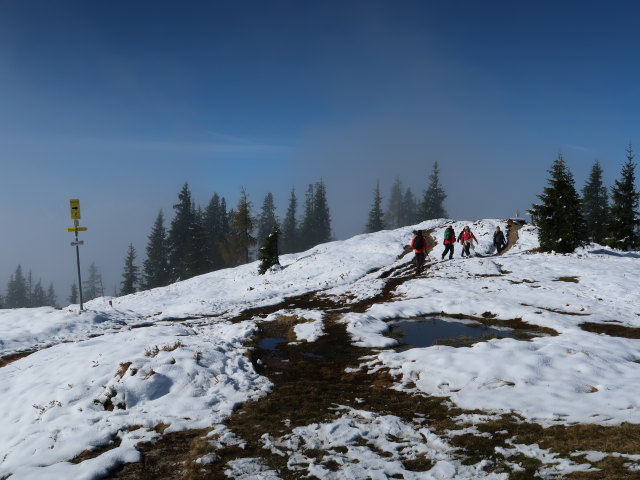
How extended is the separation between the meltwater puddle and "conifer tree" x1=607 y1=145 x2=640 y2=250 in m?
30.5

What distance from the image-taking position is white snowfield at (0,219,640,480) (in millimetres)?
5895

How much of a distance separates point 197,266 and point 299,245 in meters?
29.8

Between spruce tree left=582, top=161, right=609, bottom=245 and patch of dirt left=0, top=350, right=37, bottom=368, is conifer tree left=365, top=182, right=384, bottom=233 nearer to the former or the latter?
spruce tree left=582, top=161, right=609, bottom=245

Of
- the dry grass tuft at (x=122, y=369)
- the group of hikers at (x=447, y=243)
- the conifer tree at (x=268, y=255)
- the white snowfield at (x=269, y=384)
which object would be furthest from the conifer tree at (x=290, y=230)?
the dry grass tuft at (x=122, y=369)

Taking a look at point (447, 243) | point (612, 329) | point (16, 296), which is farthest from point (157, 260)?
point (612, 329)

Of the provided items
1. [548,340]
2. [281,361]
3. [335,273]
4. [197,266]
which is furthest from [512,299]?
[197,266]

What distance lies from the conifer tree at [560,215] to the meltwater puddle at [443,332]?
15415 millimetres

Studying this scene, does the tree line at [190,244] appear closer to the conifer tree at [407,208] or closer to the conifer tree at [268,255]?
the conifer tree at [268,255]

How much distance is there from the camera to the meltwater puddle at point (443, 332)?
35.3ft

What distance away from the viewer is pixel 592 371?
24.7 feet

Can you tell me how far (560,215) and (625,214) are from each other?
17738 mm

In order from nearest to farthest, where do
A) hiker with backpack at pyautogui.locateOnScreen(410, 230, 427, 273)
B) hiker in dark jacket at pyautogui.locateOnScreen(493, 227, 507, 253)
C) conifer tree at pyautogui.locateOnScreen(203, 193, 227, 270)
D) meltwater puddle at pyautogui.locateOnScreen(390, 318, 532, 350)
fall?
meltwater puddle at pyautogui.locateOnScreen(390, 318, 532, 350)
hiker with backpack at pyautogui.locateOnScreen(410, 230, 427, 273)
hiker in dark jacket at pyautogui.locateOnScreen(493, 227, 507, 253)
conifer tree at pyautogui.locateOnScreen(203, 193, 227, 270)

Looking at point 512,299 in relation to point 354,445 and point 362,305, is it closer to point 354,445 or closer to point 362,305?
point 362,305

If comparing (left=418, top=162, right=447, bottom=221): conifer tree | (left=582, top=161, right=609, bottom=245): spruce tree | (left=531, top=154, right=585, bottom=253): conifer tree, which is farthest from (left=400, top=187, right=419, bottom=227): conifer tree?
(left=531, top=154, right=585, bottom=253): conifer tree
